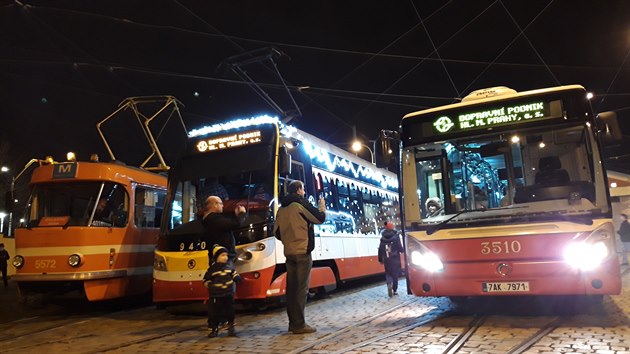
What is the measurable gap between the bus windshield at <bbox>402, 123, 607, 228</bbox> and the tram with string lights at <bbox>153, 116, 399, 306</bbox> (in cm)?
234

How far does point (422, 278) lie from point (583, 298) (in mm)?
3445

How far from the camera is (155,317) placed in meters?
8.93

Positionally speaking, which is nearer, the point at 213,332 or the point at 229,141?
the point at 213,332

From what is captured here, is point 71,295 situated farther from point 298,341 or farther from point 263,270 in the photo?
point 298,341

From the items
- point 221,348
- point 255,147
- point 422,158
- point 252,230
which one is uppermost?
point 255,147

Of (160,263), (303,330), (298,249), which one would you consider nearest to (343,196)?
(160,263)

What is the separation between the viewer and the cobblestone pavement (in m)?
5.39

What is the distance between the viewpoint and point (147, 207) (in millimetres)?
11211

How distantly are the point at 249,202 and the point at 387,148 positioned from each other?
2.57m

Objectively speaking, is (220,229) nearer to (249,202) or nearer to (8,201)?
(249,202)

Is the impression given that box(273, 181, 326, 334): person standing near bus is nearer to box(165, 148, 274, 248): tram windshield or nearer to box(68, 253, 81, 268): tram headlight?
box(165, 148, 274, 248): tram windshield

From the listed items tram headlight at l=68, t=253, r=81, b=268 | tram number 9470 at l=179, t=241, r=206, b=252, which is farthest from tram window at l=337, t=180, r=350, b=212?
tram headlight at l=68, t=253, r=81, b=268

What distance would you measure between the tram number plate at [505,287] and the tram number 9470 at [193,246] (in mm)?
4509

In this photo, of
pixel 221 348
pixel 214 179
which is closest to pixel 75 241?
pixel 214 179
